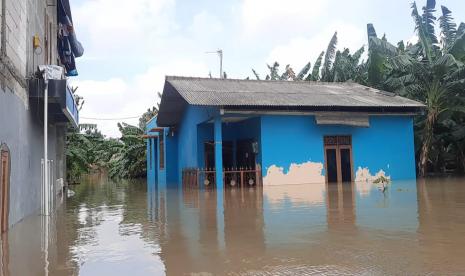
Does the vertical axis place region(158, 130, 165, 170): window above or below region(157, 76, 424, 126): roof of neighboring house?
below

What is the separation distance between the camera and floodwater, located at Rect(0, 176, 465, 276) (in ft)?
17.5

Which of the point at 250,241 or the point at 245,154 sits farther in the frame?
the point at 245,154

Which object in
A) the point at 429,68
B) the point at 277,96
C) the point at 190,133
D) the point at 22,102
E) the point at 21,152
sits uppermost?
the point at 429,68

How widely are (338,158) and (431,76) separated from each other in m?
5.96

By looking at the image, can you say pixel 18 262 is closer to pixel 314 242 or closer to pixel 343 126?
pixel 314 242

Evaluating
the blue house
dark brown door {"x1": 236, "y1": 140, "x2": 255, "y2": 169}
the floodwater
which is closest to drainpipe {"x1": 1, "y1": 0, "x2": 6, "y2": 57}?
the floodwater

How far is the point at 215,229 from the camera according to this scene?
26.8 ft

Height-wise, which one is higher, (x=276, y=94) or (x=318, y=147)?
(x=276, y=94)

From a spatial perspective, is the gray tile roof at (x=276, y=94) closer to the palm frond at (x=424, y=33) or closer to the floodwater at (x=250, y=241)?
the palm frond at (x=424, y=33)

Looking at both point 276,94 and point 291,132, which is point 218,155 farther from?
point 276,94

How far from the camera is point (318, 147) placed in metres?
20.4

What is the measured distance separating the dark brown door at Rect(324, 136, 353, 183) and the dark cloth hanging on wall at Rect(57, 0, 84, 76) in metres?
11.8

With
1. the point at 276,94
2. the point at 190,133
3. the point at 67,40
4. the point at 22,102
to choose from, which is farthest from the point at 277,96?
the point at 22,102

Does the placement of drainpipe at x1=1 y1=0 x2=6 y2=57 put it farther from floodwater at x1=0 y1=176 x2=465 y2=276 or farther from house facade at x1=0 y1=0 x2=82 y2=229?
floodwater at x1=0 y1=176 x2=465 y2=276
